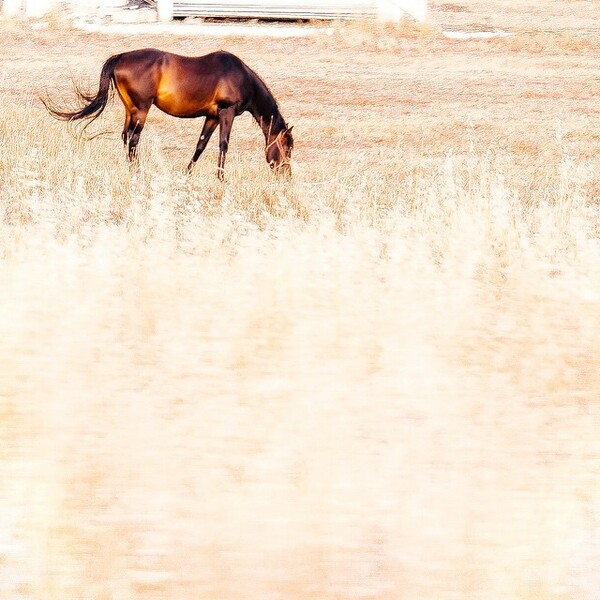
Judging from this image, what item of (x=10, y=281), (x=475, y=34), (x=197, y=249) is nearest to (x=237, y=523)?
(x=10, y=281)

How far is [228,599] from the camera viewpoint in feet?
9.73

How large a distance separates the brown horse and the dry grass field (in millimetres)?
1609

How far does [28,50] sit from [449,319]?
63.6 ft

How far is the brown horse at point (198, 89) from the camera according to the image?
10.6 m

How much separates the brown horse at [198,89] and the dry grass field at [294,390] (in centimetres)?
161

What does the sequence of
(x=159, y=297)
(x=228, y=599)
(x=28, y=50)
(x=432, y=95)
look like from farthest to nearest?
(x=28, y=50) → (x=432, y=95) → (x=159, y=297) → (x=228, y=599)

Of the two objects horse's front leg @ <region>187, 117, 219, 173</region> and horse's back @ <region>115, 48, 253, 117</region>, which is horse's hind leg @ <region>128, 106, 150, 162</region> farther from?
horse's front leg @ <region>187, 117, 219, 173</region>

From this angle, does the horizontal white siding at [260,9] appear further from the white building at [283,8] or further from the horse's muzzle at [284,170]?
the horse's muzzle at [284,170]

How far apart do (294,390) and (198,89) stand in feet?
22.7

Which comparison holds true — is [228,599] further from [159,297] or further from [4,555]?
[159,297]

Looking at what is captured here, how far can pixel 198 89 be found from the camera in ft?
35.4

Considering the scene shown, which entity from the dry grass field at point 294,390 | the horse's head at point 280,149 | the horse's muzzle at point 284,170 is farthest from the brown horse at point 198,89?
the dry grass field at point 294,390

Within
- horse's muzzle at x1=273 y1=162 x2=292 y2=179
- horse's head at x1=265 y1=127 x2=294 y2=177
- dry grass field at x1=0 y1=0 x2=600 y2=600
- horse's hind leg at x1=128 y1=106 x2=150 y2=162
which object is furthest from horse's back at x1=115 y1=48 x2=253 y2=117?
dry grass field at x1=0 y1=0 x2=600 y2=600

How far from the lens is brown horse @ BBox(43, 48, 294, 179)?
10.6 meters
